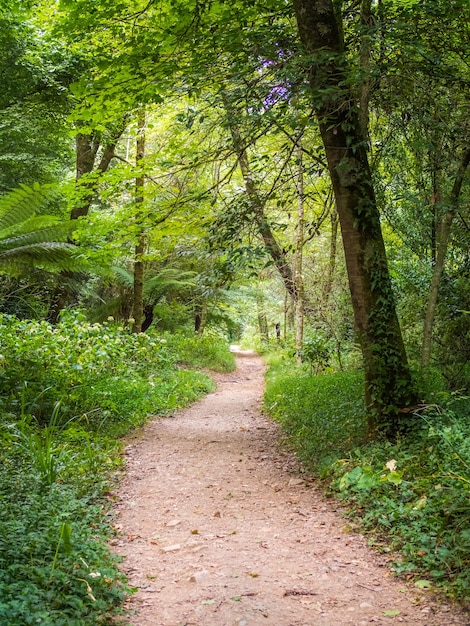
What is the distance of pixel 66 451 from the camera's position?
5.15m

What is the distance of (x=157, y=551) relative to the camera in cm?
391

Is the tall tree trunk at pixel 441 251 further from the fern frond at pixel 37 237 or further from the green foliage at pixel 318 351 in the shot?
the fern frond at pixel 37 237

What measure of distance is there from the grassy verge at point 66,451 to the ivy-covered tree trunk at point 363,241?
3.03m

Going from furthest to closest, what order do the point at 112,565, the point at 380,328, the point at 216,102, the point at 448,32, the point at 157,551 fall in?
the point at 216,102 → the point at 448,32 → the point at 380,328 → the point at 157,551 → the point at 112,565

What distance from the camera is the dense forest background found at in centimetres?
522

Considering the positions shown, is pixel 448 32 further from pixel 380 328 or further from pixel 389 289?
pixel 380 328

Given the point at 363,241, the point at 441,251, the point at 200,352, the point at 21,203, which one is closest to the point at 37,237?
the point at 21,203

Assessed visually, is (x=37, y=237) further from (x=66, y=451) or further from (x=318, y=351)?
(x=318, y=351)

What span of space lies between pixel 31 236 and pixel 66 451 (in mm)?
3421

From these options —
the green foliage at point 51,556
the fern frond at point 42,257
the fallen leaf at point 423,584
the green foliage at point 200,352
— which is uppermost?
the fern frond at point 42,257

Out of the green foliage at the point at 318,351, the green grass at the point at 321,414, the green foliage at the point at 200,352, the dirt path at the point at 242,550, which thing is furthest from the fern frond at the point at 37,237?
the green foliage at the point at 200,352

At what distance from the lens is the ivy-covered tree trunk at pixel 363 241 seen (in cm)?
523

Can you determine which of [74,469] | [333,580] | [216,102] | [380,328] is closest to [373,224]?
[380,328]

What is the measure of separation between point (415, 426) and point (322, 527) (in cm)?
146
